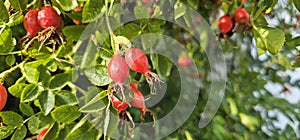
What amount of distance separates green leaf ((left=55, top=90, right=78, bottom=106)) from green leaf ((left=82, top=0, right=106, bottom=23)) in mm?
143

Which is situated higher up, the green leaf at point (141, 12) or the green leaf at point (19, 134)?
the green leaf at point (141, 12)

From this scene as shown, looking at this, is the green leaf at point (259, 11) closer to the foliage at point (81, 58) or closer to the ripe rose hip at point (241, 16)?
the foliage at point (81, 58)

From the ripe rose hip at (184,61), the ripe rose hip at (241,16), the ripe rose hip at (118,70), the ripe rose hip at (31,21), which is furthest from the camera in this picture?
the ripe rose hip at (184,61)

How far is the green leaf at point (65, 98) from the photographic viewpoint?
716 millimetres

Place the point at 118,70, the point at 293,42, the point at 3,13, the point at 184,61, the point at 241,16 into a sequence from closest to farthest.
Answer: the point at 118,70, the point at 3,13, the point at 293,42, the point at 241,16, the point at 184,61

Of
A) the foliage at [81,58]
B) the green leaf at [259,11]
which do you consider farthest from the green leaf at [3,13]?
the green leaf at [259,11]

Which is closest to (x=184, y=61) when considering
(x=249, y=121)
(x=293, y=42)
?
(x=249, y=121)

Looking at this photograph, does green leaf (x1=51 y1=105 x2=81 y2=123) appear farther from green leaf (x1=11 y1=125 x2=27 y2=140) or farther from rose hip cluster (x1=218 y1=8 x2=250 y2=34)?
rose hip cluster (x1=218 y1=8 x2=250 y2=34)

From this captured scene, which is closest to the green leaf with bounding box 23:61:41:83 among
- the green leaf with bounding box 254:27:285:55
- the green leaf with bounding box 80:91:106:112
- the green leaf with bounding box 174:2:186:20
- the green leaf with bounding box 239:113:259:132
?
the green leaf with bounding box 80:91:106:112

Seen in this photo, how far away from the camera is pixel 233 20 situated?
0.93 m

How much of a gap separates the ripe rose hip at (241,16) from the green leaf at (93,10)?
34 cm

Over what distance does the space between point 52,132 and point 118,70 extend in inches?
8.7

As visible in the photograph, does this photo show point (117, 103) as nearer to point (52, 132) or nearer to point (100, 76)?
point (100, 76)

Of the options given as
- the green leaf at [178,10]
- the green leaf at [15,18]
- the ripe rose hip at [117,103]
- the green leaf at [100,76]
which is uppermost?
the green leaf at [15,18]
